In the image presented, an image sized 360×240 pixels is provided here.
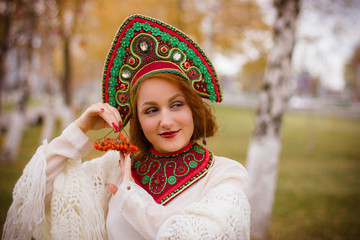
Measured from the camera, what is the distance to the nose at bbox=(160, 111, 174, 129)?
1.76 m

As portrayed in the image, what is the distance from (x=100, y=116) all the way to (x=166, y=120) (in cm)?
53

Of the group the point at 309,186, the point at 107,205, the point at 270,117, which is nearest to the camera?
the point at 107,205

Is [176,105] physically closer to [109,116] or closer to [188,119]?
[188,119]

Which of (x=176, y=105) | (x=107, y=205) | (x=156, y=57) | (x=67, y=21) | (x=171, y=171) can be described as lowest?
(x=107, y=205)

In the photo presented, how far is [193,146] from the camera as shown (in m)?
1.96

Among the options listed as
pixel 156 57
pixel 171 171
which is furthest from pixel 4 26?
pixel 171 171

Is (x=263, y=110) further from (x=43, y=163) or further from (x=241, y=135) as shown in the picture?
(x=241, y=135)

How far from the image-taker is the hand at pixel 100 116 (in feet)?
5.95

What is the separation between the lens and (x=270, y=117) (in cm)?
439

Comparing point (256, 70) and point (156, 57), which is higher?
point (256, 70)

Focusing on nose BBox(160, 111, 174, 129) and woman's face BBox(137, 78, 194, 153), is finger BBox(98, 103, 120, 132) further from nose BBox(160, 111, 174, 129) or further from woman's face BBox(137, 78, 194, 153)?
nose BBox(160, 111, 174, 129)

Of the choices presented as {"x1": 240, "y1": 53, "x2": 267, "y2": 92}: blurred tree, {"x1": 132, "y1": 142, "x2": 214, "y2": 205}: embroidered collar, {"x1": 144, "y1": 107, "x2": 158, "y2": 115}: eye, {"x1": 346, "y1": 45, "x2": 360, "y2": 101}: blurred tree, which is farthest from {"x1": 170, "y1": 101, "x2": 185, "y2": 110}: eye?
{"x1": 346, "y1": 45, "x2": 360, "y2": 101}: blurred tree

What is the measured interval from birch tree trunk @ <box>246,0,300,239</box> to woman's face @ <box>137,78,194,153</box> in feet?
9.48

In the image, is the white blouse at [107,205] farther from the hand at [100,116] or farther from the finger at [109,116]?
the finger at [109,116]
